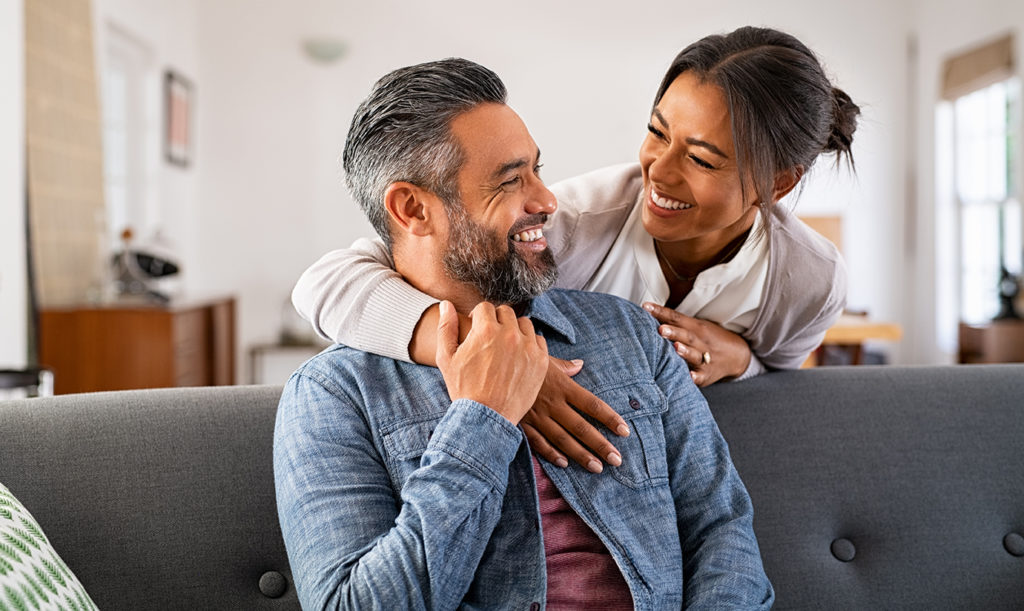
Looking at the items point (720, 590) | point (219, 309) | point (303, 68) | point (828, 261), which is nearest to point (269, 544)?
point (720, 590)

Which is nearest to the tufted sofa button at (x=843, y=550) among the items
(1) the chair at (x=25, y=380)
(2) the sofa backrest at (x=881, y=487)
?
(2) the sofa backrest at (x=881, y=487)

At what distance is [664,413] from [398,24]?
5875 millimetres

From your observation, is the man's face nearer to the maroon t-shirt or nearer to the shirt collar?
the shirt collar

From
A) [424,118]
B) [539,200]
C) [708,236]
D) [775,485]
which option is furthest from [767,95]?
[775,485]

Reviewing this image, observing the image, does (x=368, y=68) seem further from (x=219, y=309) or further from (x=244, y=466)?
(x=244, y=466)

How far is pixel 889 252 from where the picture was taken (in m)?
7.27

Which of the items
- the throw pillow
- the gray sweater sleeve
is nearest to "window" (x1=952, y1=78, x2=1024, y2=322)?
the gray sweater sleeve

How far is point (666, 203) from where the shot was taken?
1.56m

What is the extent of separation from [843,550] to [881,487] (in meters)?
0.13

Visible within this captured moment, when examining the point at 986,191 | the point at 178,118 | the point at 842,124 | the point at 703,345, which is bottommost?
the point at 703,345

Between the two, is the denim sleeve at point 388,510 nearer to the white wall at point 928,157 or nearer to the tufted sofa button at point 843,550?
the tufted sofa button at point 843,550

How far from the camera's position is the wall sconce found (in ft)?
21.6

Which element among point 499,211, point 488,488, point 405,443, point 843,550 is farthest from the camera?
point 843,550

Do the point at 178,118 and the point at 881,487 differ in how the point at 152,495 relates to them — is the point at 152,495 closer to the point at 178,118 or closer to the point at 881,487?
the point at 881,487
